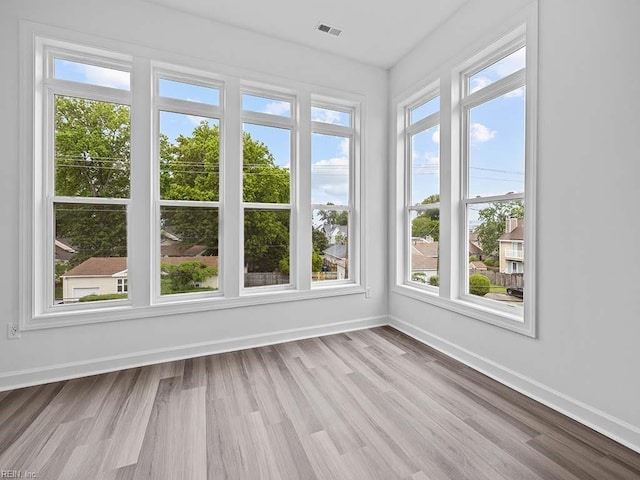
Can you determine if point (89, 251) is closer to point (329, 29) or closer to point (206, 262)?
point (206, 262)

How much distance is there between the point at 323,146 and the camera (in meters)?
3.50

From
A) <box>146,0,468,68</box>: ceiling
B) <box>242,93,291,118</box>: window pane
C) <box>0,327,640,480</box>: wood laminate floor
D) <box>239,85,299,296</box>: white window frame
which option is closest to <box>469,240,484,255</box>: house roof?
<box>0,327,640,480</box>: wood laminate floor

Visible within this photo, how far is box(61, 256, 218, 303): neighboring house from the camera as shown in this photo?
2.55m

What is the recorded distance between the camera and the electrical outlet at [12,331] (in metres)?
2.26

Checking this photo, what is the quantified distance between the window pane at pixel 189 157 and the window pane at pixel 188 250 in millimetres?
162

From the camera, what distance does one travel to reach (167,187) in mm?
2828

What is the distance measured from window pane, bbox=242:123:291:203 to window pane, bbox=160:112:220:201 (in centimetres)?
30

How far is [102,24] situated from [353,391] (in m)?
3.54

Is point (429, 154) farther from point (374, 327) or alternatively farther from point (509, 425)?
point (509, 425)

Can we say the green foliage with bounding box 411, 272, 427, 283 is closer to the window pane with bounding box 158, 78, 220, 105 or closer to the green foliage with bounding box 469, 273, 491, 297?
the green foliage with bounding box 469, 273, 491, 297

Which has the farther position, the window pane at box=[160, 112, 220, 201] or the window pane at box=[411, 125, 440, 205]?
the window pane at box=[411, 125, 440, 205]

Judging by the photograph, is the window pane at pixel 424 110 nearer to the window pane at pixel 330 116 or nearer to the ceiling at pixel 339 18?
the ceiling at pixel 339 18

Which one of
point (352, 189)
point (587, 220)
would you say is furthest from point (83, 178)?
point (587, 220)

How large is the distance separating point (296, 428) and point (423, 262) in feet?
7.36
